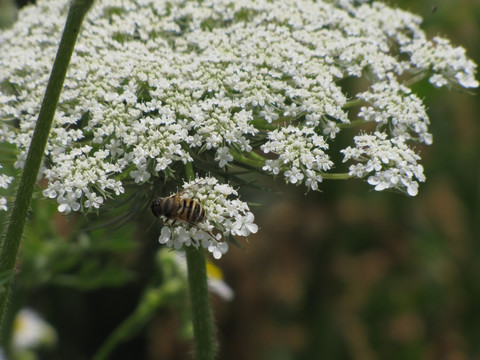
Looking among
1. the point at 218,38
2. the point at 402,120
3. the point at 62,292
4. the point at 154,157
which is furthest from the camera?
the point at 62,292

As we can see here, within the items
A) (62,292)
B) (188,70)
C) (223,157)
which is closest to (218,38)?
(188,70)

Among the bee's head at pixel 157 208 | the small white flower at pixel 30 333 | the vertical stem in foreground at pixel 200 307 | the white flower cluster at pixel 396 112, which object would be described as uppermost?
the white flower cluster at pixel 396 112

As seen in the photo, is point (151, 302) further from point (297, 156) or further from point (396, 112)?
point (396, 112)

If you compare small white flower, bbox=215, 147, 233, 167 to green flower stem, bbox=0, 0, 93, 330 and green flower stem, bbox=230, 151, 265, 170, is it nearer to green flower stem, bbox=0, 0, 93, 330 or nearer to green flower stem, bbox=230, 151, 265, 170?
green flower stem, bbox=230, 151, 265, 170

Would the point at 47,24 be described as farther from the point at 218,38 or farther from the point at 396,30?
the point at 396,30

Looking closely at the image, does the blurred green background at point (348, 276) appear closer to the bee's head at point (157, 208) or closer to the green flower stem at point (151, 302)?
the green flower stem at point (151, 302)

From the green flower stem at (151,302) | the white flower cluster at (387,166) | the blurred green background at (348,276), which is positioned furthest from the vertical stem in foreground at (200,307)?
the blurred green background at (348,276)


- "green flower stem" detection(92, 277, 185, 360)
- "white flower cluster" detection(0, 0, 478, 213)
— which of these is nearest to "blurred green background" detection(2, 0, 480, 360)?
"green flower stem" detection(92, 277, 185, 360)
